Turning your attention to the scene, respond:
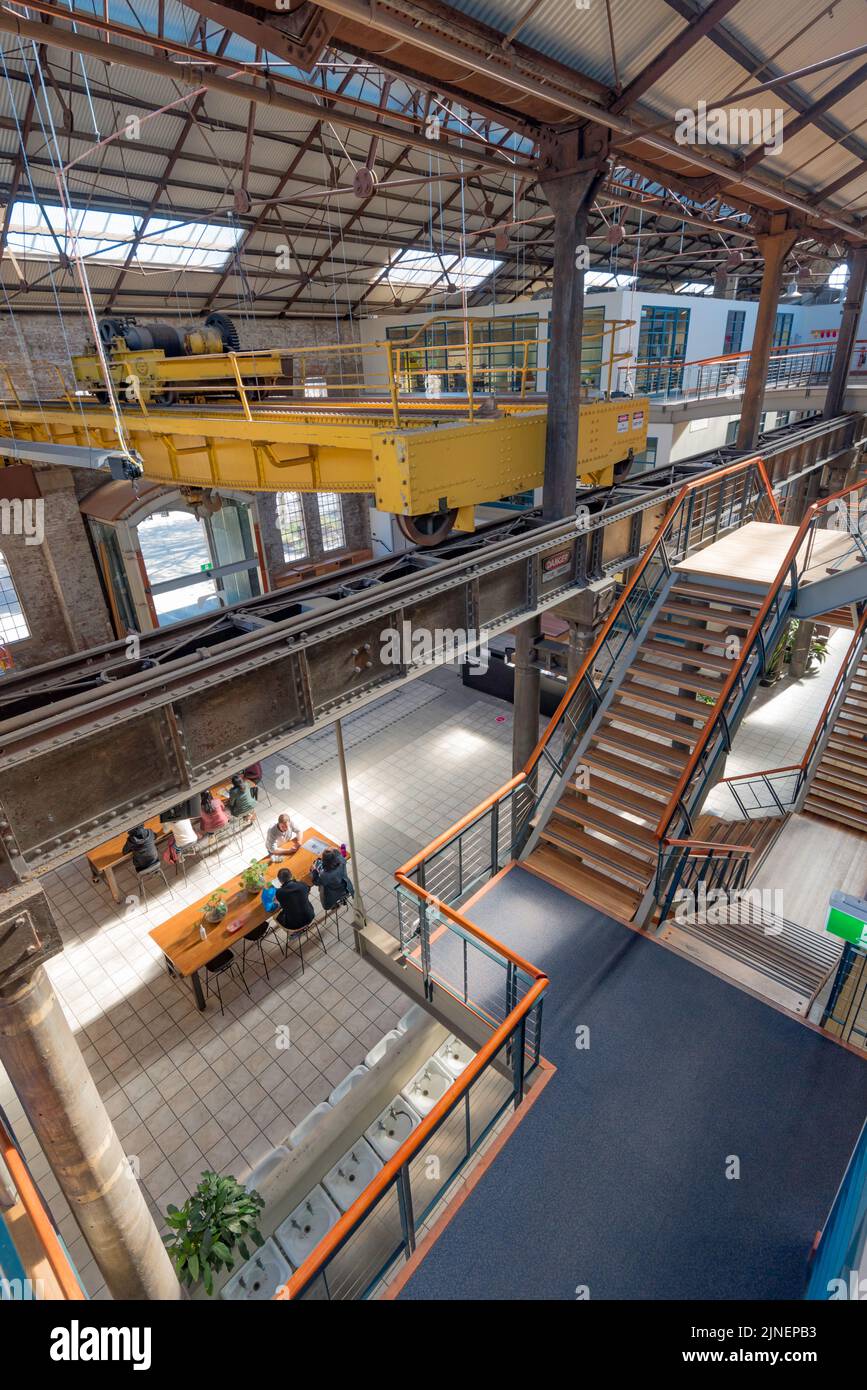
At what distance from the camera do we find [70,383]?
58.9ft

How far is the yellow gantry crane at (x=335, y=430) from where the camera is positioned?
6719 millimetres

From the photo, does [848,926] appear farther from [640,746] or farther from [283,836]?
[283,836]

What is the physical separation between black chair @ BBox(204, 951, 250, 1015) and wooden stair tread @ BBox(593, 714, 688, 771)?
20.5 ft

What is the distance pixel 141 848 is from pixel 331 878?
137 inches

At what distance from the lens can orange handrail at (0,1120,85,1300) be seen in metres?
3.39

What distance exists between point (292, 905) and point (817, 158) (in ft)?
44.5

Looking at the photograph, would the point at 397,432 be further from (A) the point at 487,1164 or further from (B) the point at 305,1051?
(B) the point at 305,1051

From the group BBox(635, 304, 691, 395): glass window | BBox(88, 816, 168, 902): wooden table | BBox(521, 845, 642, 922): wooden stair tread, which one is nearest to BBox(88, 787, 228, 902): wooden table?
BBox(88, 816, 168, 902): wooden table

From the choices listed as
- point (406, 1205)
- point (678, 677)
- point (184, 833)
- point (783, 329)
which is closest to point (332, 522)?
point (184, 833)

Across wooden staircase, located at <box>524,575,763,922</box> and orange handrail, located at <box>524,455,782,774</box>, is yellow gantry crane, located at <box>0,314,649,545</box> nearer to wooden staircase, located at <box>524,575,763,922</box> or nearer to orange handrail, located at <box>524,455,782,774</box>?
orange handrail, located at <box>524,455,782,774</box>

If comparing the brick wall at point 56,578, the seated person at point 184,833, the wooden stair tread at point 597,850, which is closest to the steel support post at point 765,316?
the wooden stair tread at point 597,850

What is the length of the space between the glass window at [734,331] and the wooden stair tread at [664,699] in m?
26.0

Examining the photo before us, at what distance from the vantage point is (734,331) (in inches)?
1117

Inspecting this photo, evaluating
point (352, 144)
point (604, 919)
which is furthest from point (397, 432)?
point (352, 144)
